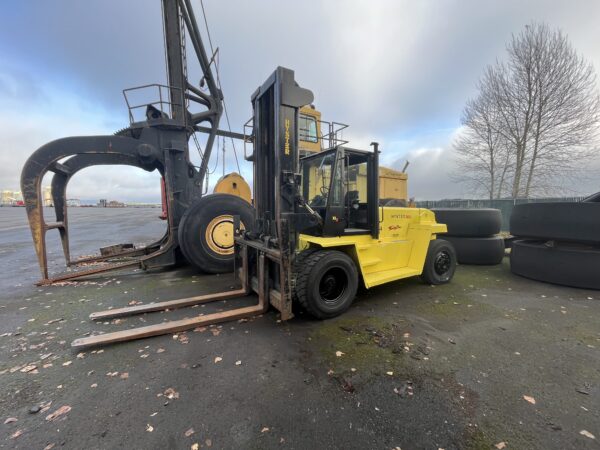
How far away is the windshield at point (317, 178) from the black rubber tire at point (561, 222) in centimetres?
470

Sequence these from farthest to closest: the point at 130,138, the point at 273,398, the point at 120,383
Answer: the point at 130,138 → the point at 120,383 → the point at 273,398

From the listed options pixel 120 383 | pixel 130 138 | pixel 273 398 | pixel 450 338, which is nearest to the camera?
pixel 273 398

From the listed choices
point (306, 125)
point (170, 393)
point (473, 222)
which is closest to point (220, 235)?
point (170, 393)

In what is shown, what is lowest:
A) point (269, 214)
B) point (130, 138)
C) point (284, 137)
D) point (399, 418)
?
point (399, 418)

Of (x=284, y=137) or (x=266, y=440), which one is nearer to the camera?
(x=266, y=440)

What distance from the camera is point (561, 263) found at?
5.49 m

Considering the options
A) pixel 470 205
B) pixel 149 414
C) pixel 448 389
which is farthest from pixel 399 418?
pixel 470 205

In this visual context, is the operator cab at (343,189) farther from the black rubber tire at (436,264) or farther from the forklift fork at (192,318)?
the black rubber tire at (436,264)

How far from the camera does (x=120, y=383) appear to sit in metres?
2.69

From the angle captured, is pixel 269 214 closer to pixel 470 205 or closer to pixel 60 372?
pixel 60 372

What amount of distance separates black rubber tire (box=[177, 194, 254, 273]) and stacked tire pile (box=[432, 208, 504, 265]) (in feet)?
18.6

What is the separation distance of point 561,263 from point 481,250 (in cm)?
193

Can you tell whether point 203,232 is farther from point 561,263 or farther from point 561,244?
point 561,244

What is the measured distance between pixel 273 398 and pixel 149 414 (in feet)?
3.32
